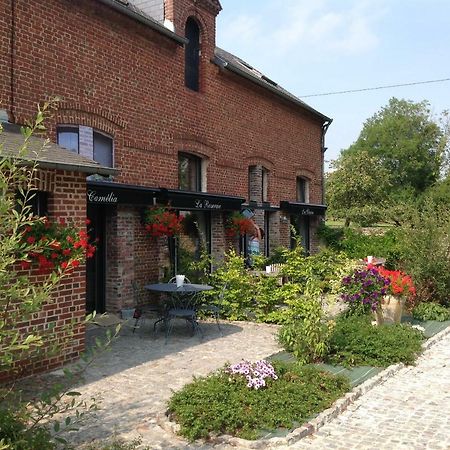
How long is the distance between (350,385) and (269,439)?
1.91 metres

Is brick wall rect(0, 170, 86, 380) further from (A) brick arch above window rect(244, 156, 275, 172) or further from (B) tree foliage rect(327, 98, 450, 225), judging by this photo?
(B) tree foliage rect(327, 98, 450, 225)

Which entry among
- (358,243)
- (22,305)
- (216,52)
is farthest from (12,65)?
(358,243)

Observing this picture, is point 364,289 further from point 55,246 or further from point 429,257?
point 55,246

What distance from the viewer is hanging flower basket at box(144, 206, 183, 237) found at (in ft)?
35.4

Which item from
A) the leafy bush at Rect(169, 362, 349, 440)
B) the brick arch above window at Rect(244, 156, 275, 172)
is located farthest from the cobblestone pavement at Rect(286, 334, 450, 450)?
the brick arch above window at Rect(244, 156, 275, 172)

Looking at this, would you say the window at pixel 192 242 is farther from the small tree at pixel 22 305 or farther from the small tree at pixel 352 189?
the small tree at pixel 352 189

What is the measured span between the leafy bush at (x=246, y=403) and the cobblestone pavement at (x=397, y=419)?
11.3 inches

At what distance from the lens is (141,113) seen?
11148 millimetres

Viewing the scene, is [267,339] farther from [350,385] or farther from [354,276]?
[350,385]

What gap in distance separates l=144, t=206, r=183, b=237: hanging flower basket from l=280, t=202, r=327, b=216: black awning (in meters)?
7.24

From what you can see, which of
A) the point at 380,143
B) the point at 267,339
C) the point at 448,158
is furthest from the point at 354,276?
the point at 380,143

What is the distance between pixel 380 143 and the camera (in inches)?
2224

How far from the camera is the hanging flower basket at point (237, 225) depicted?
46.0 feet

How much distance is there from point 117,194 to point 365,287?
16.2 ft
